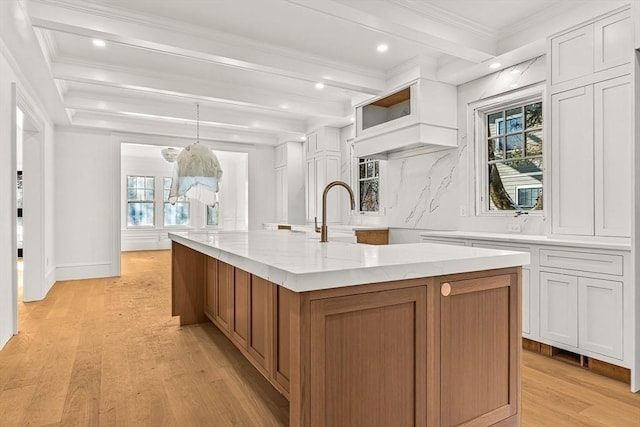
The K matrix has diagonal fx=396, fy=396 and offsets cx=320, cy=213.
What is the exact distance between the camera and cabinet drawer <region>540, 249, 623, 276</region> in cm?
261

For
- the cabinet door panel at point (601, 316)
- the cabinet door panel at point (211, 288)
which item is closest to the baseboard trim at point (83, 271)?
the cabinet door panel at point (211, 288)

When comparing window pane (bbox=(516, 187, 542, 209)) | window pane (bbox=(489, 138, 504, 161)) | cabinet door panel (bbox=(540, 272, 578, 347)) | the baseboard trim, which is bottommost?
the baseboard trim

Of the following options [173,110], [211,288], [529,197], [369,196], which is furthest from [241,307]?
[173,110]

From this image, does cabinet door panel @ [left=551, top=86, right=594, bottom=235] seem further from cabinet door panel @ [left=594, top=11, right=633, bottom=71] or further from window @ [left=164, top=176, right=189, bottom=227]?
window @ [left=164, top=176, right=189, bottom=227]

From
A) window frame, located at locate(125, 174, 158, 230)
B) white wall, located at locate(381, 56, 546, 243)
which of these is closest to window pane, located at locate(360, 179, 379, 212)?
white wall, located at locate(381, 56, 546, 243)

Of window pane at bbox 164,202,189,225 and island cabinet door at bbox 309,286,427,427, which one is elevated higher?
window pane at bbox 164,202,189,225

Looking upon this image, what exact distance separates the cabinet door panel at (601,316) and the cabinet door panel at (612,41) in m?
1.53

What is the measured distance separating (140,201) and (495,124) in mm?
9655

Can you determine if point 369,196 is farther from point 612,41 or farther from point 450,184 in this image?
point 612,41

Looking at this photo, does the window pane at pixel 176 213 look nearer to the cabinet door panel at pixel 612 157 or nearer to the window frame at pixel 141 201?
the window frame at pixel 141 201

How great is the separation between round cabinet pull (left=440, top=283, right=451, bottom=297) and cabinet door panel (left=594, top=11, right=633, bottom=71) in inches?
90.4

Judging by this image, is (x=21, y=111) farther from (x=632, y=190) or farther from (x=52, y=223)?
(x=632, y=190)

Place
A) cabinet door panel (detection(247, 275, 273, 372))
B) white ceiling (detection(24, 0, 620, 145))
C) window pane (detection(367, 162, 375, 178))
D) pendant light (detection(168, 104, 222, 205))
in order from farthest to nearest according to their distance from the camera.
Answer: window pane (detection(367, 162, 375, 178)) → pendant light (detection(168, 104, 222, 205)) → white ceiling (detection(24, 0, 620, 145)) → cabinet door panel (detection(247, 275, 273, 372))

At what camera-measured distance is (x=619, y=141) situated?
275cm
